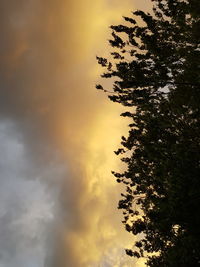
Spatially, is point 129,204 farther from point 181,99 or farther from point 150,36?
point 150,36

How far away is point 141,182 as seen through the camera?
22219mm

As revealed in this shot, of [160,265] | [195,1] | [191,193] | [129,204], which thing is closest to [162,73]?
[195,1]

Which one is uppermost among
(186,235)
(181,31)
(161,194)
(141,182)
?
(181,31)

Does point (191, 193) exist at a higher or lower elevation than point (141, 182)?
lower

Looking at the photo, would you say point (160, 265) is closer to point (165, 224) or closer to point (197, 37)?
point (165, 224)

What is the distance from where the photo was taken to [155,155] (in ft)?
61.3

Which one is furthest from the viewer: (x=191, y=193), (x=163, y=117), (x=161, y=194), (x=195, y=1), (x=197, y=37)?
(x=161, y=194)

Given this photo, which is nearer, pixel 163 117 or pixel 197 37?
pixel 197 37

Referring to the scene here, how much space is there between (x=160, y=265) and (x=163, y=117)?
31.9 ft

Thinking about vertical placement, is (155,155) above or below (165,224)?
above

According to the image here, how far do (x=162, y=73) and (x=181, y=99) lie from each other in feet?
4.81

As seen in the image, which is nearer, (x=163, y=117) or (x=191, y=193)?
(x=191, y=193)

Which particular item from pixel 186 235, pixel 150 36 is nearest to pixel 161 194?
pixel 186 235

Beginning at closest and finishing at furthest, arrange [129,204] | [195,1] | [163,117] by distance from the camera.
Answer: [195,1] → [163,117] → [129,204]
